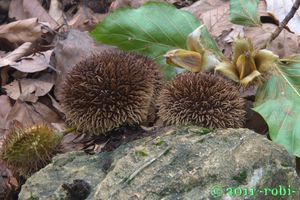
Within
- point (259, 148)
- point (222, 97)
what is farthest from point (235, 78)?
point (259, 148)

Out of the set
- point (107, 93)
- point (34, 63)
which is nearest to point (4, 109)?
point (34, 63)

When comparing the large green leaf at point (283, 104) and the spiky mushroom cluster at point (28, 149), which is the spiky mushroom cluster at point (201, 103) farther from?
the spiky mushroom cluster at point (28, 149)

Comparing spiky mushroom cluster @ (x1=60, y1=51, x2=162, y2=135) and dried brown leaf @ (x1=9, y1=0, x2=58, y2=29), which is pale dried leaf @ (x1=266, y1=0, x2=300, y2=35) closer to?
spiky mushroom cluster @ (x1=60, y1=51, x2=162, y2=135)

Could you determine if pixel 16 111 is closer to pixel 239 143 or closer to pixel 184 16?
pixel 184 16

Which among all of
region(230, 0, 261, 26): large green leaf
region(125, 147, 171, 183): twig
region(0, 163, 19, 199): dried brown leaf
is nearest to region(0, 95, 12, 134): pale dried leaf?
region(0, 163, 19, 199): dried brown leaf

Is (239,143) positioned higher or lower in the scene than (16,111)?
higher
